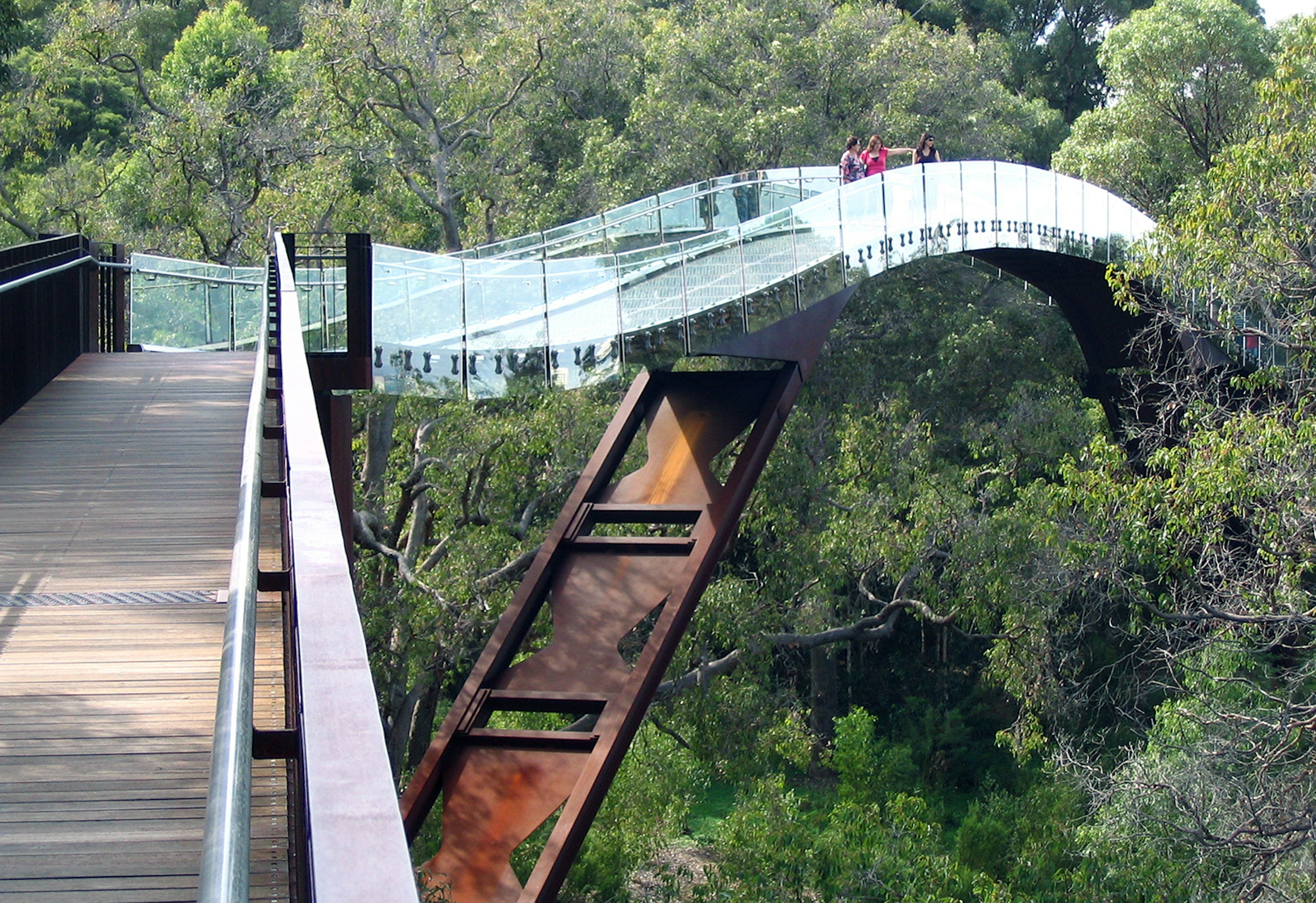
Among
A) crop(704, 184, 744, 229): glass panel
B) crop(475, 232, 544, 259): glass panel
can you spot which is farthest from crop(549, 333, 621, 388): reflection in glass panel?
crop(704, 184, 744, 229): glass panel

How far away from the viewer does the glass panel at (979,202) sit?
44.9 feet

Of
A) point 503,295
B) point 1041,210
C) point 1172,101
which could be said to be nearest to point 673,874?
point 503,295

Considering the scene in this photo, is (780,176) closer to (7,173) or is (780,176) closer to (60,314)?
(60,314)

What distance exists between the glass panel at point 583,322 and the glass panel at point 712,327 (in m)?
0.59

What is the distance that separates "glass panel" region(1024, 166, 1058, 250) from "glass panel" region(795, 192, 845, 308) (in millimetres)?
3365

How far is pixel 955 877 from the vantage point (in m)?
13.7

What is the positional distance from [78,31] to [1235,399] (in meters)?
14.3

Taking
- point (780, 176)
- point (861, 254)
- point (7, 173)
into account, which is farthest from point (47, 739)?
point (7, 173)

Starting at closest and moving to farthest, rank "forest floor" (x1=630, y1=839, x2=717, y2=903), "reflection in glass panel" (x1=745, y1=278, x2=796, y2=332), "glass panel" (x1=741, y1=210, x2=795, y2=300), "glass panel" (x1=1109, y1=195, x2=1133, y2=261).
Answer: "reflection in glass panel" (x1=745, y1=278, x2=796, y2=332)
"glass panel" (x1=741, y1=210, x2=795, y2=300)
"forest floor" (x1=630, y1=839, x2=717, y2=903)
"glass panel" (x1=1109, y1=195, x2=1133, y2=261)

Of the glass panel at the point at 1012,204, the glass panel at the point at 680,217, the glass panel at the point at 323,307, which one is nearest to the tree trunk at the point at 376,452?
the glass panel at the point at 680,217

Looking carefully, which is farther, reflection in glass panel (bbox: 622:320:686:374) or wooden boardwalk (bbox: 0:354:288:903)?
reflection in glass panel (bbox: 622:320:686:374)

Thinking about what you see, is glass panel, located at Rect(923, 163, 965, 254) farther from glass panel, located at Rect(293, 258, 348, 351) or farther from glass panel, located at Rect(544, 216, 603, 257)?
glass panel, located at Rect(293, 258, 348, 351)

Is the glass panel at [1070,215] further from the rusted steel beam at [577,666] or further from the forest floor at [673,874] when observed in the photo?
the forest floor at [673,874]

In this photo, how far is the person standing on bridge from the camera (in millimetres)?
14359
